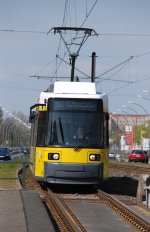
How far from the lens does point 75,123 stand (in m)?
21.7

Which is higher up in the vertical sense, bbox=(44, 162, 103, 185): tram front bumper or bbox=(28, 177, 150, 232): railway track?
bbox=(44, 162, 103, 185): tram front bumper

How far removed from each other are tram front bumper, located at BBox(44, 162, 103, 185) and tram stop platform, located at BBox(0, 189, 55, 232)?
2378mm

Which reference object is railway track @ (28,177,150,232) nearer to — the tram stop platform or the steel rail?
the steel rail

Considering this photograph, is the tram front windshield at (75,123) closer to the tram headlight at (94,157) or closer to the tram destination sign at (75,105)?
the tram destination sign at (75,105)

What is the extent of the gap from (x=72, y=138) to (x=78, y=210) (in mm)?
4692

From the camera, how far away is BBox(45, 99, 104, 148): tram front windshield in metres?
21.6

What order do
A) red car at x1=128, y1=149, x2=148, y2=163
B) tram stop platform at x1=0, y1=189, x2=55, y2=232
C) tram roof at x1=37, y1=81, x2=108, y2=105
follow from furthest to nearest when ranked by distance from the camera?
red car at x1=128, y1=149, x2=148, y2=163 → tram roof at x1=37, y1=81, x2=108, y2=105 → tram stop platform at x1=0, y1=189, x2=55, y2=232

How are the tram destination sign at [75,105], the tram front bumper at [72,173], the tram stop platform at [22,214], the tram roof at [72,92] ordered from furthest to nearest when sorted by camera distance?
the tram roof at [72,92], the tram destination sign at [75,105], the tram front bumper at [72,173], the tram stop platform at [22,214]

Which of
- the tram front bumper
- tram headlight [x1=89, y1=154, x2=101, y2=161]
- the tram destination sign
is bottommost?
the tram front bumper

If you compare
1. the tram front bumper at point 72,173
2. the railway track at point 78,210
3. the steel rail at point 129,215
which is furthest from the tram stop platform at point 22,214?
the tram front bumper at point 72,173

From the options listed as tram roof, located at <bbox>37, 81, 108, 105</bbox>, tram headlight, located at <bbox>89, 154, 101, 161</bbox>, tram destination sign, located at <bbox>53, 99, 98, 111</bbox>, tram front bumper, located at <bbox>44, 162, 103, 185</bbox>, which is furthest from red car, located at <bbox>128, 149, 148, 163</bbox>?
tram front bumper, located at <bbox>44, 162, 103, 185</bbox>

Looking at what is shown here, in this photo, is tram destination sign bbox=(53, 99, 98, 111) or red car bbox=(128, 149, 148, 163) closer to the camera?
tram destination sign bbox=(53, 99, 98, 111)

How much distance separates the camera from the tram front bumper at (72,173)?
21219mm

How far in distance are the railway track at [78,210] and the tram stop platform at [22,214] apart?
457 mm
